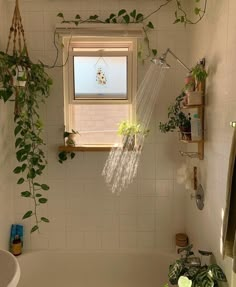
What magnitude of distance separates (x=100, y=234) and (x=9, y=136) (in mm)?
1110

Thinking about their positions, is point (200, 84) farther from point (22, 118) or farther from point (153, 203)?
point (22, 118)

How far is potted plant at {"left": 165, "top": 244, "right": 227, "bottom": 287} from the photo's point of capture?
1.45 meters

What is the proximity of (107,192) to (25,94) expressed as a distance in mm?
1013

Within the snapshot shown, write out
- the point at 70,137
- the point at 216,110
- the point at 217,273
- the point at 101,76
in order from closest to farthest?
the point at 217,273 < the point at 216,110 < the point at 70,137 < the point at 101,76

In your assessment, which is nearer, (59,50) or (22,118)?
(22,118)

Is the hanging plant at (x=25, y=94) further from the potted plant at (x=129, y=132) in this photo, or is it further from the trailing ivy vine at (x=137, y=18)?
the potted plant at (x=129, y=132)

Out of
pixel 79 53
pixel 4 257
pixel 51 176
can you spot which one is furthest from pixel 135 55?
pixel 4 257

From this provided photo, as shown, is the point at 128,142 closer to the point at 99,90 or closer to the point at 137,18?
the point at 99,90

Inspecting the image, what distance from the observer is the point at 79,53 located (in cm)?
234

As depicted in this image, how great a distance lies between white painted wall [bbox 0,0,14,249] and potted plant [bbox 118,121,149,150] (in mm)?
899

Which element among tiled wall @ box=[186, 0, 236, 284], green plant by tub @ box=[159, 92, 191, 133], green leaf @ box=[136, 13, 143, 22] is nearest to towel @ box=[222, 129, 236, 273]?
tiled wall @ box=[186, 0, 236, 284]

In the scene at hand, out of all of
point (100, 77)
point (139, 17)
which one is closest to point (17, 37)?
point (100, 77)

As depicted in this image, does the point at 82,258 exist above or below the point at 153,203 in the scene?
below

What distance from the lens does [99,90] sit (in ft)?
7.88
